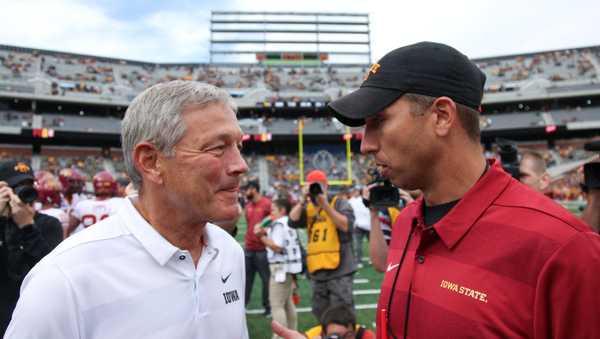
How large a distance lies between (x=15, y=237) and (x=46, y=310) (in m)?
2.04

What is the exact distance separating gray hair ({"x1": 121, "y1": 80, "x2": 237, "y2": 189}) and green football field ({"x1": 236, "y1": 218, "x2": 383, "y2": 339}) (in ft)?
16.4

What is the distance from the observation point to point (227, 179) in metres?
1.51

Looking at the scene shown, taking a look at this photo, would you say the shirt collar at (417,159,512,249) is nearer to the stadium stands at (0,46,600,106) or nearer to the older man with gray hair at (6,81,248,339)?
the older man with gray hair at (6,81,248,339)

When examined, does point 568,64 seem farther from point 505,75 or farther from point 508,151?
point 508,151

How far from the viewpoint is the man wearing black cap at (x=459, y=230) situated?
118 centimetres

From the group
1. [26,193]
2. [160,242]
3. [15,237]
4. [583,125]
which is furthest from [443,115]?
[583,125]

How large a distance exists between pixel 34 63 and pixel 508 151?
49398mm

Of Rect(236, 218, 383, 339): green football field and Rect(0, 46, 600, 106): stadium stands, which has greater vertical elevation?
Rect(0, 46, 600, 106): stadium stands

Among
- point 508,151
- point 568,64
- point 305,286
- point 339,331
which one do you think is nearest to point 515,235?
point 508,151

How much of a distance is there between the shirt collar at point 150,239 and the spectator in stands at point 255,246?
526cm

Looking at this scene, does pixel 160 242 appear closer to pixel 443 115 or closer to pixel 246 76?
pixel 443 115

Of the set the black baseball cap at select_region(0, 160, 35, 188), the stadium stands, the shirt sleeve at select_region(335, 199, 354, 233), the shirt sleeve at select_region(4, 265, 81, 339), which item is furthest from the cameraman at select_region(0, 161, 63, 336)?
the stadium stands

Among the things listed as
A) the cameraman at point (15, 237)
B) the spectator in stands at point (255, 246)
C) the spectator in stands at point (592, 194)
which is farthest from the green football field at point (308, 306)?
the spectator in stands at point (592, 194)

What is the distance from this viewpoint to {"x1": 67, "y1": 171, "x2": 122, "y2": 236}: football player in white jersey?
517 centimetres
